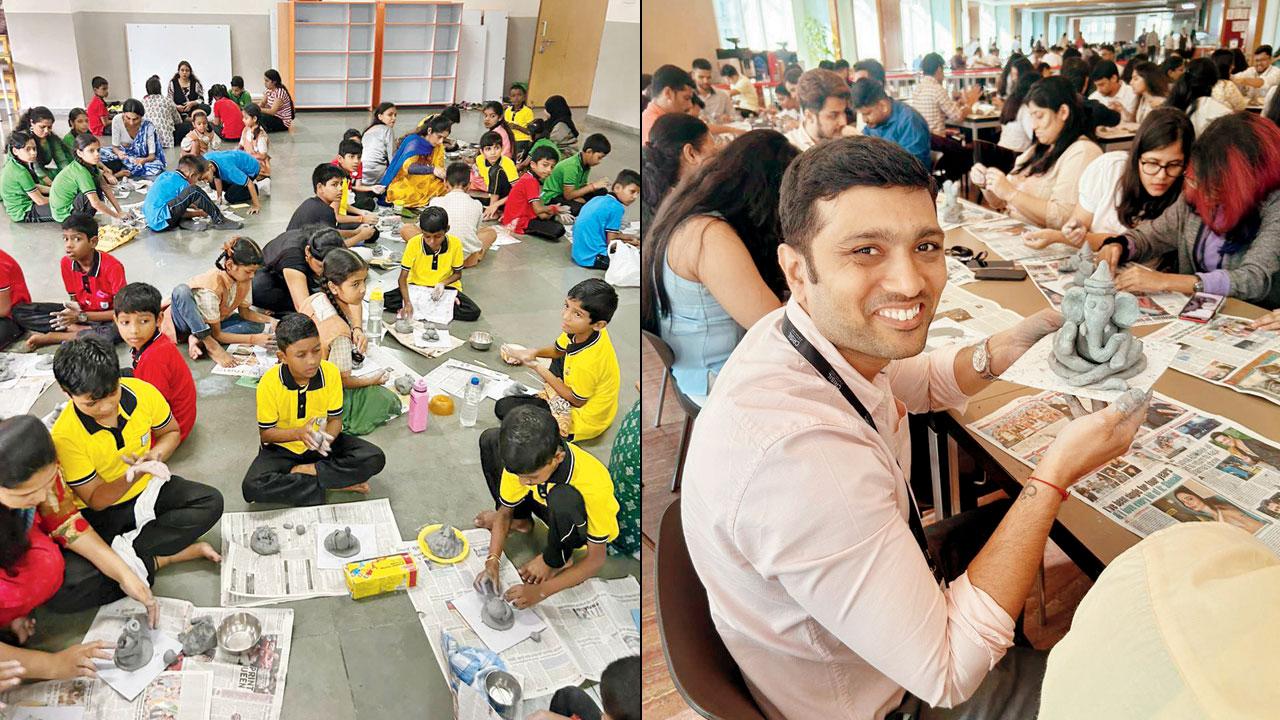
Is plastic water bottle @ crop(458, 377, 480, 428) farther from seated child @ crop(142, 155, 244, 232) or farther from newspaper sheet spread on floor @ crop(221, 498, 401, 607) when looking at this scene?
seated child @ crop(142, 155, 244, 232)

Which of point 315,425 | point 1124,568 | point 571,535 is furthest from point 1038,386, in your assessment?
point 315,425

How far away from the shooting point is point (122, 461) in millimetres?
2217

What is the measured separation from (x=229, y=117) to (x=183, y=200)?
129 centimetres

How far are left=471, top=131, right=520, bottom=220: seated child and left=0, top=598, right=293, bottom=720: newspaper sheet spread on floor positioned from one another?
3.94 meters

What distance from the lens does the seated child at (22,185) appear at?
2.45 m

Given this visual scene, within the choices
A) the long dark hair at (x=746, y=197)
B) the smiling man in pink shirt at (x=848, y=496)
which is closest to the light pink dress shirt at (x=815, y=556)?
the smiling man in pink shirt at (x=848, y=496)

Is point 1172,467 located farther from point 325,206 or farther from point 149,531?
point 325,206

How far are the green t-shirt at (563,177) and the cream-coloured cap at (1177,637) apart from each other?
4.53 meters

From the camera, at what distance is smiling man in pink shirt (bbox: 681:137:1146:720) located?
1.12m

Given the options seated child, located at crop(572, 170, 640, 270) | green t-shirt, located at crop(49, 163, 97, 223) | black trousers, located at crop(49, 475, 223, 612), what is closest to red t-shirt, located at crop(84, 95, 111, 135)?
green t-shirt, located at crop(49, 163, 97, 223)

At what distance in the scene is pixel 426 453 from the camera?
3.19m

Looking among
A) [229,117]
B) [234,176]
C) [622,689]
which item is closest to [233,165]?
[234,176]

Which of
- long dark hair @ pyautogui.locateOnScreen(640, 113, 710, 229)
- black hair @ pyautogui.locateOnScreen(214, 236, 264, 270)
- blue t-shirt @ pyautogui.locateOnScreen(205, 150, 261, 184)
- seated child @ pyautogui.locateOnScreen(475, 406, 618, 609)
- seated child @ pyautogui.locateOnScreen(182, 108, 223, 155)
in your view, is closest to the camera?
long dark hair @ pyautogui.locateOnScreen(640, 113, 710, 229)

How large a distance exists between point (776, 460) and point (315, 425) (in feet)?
7.12
